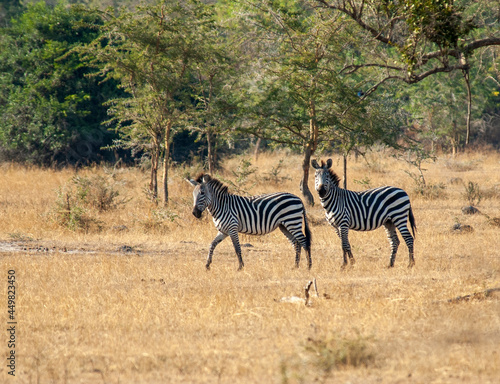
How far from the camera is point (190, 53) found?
54.5ft

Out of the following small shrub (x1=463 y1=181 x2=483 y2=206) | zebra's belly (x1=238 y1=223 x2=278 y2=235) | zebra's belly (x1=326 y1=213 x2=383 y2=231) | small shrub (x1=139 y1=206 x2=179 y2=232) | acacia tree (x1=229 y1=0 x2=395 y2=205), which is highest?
acacia tree (x1=229 y1=0 x2=395 y2=205)

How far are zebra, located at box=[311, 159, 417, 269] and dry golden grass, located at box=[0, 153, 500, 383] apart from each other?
0.55 metres

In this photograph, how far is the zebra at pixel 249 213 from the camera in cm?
986

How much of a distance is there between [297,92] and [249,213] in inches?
255

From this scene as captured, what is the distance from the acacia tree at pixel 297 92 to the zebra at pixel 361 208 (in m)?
4.91

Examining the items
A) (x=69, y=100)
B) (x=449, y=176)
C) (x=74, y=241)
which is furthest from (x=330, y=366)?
(x=69, y=100)

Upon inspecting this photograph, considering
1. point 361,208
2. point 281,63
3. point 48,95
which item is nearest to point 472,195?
point 281,63

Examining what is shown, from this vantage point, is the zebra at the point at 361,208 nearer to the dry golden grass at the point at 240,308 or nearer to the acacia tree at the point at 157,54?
the dry golden grass at the point at 240,308

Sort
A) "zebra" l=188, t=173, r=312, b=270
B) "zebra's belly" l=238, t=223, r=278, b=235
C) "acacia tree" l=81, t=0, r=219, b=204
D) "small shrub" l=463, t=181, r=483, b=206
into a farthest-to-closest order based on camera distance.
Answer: "small shrub" l=463, t=181, r=483, b=206 → "acacia tree" l=81, t=0, r=219, b=204 → "zebra's belly" l=238, t=223, r=278, b=235 → "zebra" l=188, t=173, r=312, b=270

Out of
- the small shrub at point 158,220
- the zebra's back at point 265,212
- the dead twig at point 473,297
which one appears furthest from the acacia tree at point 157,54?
the dead twig at point 473,297

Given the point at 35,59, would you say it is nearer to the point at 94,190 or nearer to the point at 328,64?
the point at 94,190

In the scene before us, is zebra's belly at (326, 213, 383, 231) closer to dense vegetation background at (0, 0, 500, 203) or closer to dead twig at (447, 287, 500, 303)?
dense vegetation background at (0, 0, 500, 203)

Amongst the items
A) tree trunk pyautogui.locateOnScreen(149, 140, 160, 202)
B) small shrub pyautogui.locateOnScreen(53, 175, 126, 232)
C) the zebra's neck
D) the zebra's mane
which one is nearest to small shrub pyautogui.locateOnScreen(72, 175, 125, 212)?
small shrub pyautogui.locateOnScreen(53, 175, 126, 232)

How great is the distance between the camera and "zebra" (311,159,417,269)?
396 inches
